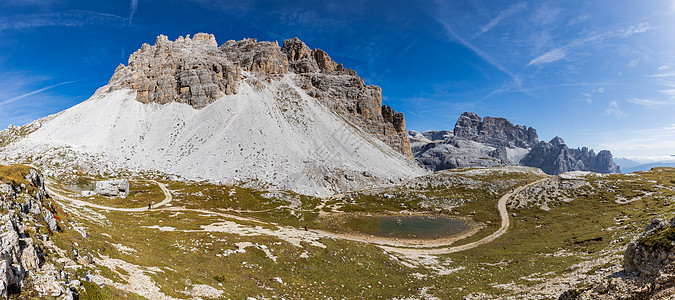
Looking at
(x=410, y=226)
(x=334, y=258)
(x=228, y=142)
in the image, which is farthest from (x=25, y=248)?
(x=228, y=142)

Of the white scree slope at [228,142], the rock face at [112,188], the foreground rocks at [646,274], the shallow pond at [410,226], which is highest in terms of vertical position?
the white scree slope at [228,142]

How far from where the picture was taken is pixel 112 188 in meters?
82.4

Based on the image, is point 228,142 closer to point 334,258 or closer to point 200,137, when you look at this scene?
point 200,137

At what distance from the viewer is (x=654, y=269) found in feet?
43.8

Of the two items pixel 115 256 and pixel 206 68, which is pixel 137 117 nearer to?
pixel 206 68

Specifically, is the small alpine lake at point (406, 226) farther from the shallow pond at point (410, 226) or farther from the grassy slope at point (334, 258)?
the grassy slope at point (334, 258)

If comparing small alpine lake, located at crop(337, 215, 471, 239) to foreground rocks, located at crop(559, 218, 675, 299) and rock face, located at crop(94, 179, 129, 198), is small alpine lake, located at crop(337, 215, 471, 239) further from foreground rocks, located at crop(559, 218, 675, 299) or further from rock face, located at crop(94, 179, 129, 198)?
rock face, located at crop(94, 179, 129, 198)

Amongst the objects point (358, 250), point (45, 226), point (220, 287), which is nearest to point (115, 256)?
point (45, 226)

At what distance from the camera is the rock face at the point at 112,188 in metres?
80.6

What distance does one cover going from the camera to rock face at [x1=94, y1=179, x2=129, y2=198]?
8062 centimetres

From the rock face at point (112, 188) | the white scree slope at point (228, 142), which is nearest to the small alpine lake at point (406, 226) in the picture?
the white scree slope at point (228, 142)

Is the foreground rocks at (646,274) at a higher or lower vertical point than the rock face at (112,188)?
lower

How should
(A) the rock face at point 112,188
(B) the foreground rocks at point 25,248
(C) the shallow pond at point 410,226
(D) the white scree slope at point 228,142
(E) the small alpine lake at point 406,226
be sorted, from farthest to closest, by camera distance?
(D) the white scree slope at point 228,142, (A) the rock face at point 112,188, (C) the shallow pond at point 410,226, (E) the small alpine lake at point 406,226, (B) the foreground rocks at point 25,248

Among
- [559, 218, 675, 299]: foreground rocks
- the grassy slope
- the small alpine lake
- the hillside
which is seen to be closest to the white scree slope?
the hillside
